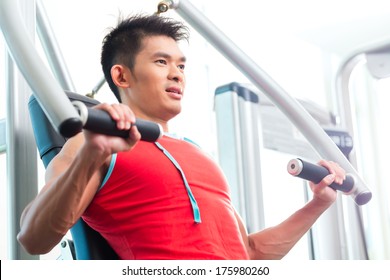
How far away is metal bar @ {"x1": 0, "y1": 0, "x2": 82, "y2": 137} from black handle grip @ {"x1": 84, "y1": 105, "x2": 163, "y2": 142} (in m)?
0.02

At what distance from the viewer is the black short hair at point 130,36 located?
54.3 inches

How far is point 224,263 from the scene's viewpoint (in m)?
1.05

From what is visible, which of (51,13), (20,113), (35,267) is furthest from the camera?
(51,13)

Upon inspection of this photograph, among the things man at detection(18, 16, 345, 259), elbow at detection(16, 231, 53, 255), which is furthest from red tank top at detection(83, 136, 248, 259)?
elbow at detection(16, 231, 53, 255)

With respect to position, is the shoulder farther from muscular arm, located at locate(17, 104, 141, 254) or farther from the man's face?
the man's face

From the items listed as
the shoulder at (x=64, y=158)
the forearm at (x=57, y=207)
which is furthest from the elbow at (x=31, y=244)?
the shoulder at (x=64, y=158)

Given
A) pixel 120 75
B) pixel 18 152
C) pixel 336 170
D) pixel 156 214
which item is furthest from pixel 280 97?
pixel 18 152

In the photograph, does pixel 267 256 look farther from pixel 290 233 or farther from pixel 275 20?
pixel 275 20

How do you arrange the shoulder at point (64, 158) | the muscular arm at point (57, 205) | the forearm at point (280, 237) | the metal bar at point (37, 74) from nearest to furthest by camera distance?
the metal bar at point (37, 74), the muscular arm at point (57, 205), the shoulder at point (64, 158), the forearm at point (280, 237)

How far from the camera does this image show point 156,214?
3.63ft

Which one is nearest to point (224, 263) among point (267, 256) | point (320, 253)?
point (267, 256)

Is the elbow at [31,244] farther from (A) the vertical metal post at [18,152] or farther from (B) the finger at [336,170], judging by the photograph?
(B) the finger at [336,170]

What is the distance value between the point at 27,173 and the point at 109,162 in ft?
0.58

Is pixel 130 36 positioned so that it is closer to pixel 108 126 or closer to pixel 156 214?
pixel 156 214
